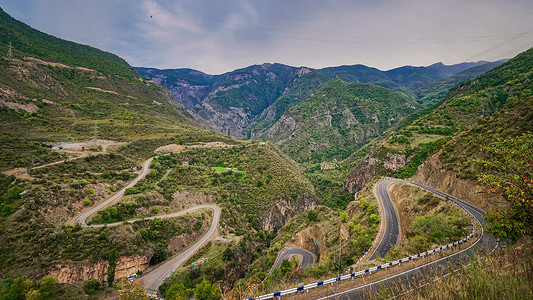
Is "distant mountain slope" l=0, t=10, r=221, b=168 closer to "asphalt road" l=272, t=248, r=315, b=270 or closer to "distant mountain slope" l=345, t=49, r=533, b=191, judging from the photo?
"asphalt road" l=272, t=248, r=315, b=270

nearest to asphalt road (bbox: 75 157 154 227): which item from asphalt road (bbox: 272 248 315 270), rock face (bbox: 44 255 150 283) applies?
rock face (bbox: 44 255 150 283)

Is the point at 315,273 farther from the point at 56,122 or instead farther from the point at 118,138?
the point at 56,122

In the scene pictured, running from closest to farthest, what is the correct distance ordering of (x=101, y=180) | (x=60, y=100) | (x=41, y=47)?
1. (x=101, y=180)
2. (x=60, y=100)
3. (x=41, y=47)

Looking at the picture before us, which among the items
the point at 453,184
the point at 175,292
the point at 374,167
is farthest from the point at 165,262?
the point at 374,167

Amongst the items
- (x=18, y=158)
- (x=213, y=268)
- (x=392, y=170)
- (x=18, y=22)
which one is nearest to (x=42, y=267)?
(x=213, y=268)

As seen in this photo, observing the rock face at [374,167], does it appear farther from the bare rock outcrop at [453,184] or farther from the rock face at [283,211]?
the bare rock outcrop at [453,184]

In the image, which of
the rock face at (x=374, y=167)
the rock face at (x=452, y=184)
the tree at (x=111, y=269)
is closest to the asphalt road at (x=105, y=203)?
the tree at (x=111, y=269)

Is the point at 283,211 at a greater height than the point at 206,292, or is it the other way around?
the point at 206,292

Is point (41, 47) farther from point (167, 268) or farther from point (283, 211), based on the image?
point (283, 211)
